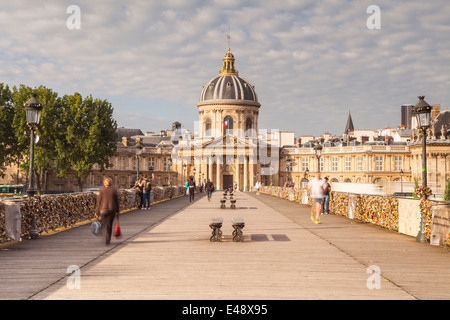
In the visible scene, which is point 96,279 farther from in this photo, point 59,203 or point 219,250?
point 59,203

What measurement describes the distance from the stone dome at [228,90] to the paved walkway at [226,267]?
3660 inches

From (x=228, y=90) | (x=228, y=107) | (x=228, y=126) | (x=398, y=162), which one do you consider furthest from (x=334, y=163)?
(x=228, y=90)

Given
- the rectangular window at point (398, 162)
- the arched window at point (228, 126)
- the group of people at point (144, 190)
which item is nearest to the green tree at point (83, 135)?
the group of people at point (144, 190)

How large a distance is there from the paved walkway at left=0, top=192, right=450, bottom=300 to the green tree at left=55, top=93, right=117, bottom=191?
142ft

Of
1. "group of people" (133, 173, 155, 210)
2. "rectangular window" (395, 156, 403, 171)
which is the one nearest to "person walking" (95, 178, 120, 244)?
"group of people" (133, 173, 155, 210)

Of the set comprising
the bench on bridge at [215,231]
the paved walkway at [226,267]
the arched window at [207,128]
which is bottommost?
the paved walkway at [226,267]

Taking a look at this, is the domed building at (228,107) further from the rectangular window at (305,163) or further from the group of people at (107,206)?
the group of people at (107,206)

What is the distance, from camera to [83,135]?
5888 centimetres

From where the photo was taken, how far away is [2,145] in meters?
57.7

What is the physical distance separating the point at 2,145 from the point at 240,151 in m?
55.2

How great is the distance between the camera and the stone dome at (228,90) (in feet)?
356

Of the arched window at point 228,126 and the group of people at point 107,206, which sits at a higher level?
the arched window at point 228,126
